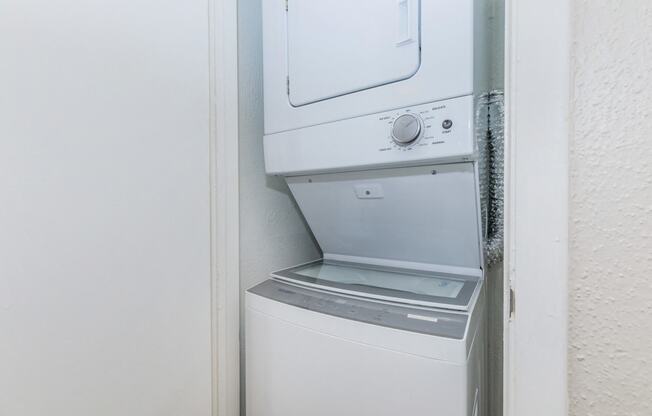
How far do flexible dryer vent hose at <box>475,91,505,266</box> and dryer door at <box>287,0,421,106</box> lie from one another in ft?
0.95

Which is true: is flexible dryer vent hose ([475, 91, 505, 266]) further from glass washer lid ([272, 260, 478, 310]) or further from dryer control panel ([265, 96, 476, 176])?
glass washer lid ([272, 260, 478, 310])

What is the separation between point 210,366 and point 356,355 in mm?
704

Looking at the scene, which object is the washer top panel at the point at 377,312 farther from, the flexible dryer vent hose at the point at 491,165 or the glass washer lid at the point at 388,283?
the flexible dryer vent hose at the point at 491,165

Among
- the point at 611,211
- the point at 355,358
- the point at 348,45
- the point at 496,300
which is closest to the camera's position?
the point at 611,211

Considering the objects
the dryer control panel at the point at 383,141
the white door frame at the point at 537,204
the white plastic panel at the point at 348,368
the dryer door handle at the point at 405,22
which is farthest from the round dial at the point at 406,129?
the white plastic panel at the point at 348,368

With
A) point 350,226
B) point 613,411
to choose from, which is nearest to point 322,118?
point 350,226

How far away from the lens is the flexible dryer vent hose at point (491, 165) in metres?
0.96

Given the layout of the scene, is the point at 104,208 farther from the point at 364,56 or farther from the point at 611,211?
the point at 611,211

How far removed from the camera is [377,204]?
1216 mm

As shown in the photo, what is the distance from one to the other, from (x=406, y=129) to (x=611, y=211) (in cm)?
64

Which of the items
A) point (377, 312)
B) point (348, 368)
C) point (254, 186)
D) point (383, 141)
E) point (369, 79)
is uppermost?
point (369, 79)

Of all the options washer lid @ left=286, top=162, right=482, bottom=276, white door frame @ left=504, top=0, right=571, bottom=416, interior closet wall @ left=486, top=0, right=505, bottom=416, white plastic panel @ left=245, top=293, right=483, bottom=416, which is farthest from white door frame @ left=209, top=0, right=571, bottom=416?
interior closet wall @ left=486, top=0, right=505, bottom=416

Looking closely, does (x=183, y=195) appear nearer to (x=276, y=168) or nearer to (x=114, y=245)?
(x=114, y=245)

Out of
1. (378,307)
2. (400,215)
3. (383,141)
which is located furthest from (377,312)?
(383,141)
